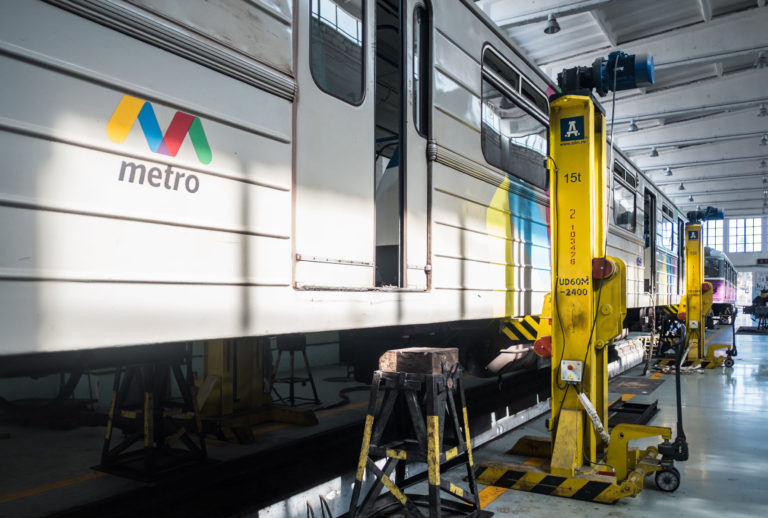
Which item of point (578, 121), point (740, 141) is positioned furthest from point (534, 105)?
point (740, 141)

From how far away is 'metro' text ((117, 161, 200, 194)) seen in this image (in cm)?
185

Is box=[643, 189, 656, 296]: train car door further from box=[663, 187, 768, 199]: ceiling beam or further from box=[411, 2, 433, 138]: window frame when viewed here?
box=[663, 187, 768, 199]: ceiling beam

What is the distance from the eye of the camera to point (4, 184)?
156 centimetres

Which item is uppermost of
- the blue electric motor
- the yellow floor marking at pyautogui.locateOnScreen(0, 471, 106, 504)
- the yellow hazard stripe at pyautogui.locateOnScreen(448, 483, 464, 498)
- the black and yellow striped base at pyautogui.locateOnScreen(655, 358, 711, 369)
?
the blue electric motor

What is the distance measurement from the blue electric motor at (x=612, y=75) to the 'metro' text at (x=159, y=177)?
2.80 metres

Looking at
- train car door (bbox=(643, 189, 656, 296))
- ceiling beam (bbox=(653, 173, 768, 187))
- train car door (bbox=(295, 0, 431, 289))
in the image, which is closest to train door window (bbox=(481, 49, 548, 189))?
train car door (bbox=(295, 0, 431, 289))

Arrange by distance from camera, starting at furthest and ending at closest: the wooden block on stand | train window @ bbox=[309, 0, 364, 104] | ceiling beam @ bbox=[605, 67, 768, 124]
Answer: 1. ceiling beam @ bbox=[605, 67, 768, 124]
2. the wooden block on stand
3. train window @ bbox=[309, 0, 364, 104]

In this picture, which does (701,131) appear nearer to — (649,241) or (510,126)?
(649,241)

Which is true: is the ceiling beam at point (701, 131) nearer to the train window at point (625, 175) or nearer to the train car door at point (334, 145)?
the train window at point (625, 175)

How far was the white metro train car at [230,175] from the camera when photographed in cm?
165

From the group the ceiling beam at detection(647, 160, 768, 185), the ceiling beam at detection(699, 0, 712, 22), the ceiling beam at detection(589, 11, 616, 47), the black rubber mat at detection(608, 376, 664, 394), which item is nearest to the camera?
the black rubber mat at detection(608, 376, 664, 394)

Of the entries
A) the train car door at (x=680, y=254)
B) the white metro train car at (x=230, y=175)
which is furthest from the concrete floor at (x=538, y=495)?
the train car door at (x=680, y=254)

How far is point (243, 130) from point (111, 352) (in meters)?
0.96

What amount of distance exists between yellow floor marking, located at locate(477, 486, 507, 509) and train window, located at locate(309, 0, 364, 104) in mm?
2303
